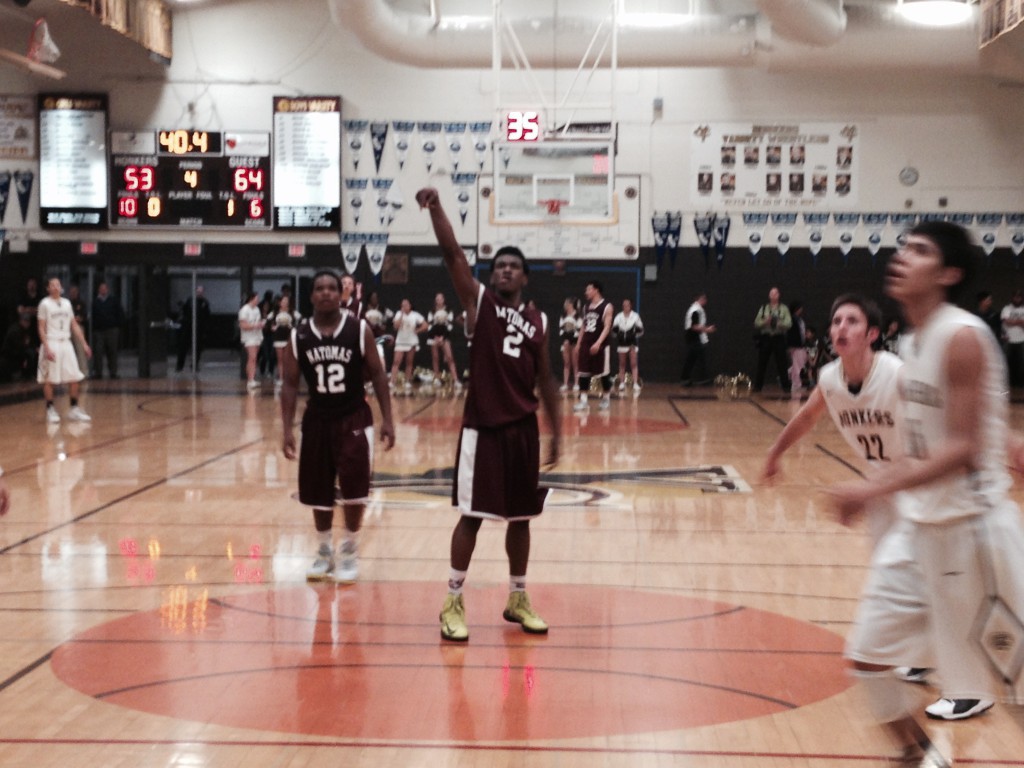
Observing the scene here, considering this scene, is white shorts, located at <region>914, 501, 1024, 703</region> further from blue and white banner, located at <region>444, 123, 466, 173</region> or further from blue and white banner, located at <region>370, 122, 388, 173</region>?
blue and white banner, located at <region>370, 122, 388, 173</region>

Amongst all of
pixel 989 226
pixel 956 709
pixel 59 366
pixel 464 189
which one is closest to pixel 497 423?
pixel 956 709

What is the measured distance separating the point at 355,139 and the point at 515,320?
18.5 meters

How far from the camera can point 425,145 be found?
23688 millimetres

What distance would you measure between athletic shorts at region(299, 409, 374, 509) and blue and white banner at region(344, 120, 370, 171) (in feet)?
56.3

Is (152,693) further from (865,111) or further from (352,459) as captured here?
(865,111)

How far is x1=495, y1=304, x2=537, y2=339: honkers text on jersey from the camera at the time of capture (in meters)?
5.75

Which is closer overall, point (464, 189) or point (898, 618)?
point (898, 618)

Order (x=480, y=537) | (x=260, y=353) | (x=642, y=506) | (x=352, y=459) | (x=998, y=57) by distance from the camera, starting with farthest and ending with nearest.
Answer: (x=260, y=353), (x=998, y=57), (x=642, y=506), (x=480, y=537), (x=352, y=459)

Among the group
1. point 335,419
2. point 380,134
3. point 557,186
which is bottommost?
point 335,419

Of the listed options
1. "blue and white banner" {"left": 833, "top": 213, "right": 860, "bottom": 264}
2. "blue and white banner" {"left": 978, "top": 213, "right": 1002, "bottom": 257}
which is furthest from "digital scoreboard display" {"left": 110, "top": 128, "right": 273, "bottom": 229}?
"blue and white banner" {"left": 978, "top": 213, "right": 1002, "bottom": 257}

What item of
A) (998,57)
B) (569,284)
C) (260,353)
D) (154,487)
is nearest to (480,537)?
(154,487)

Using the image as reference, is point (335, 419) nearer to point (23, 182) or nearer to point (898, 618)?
point (898, 618)

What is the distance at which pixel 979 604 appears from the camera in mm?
3256

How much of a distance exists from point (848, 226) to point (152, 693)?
20381 mm
